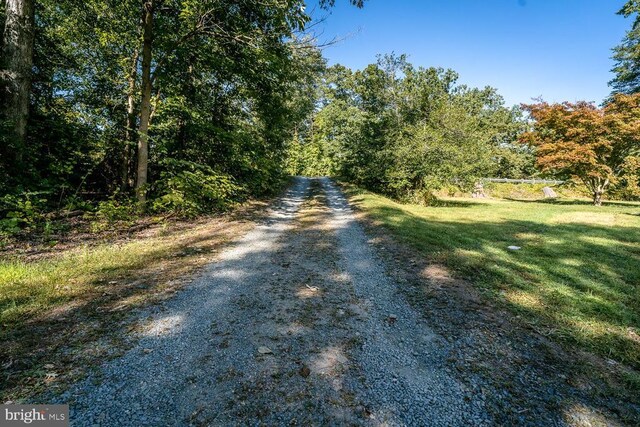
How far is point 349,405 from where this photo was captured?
7.54ft

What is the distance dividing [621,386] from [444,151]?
15325 millimetres

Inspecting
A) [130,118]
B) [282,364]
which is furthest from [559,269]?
[130,118]

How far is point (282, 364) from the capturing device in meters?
2.73

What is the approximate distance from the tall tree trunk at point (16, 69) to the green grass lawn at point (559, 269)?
372 inches

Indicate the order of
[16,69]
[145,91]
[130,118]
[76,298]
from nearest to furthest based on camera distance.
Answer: [76,298] < [16,69] < [145,91] < [130,118]

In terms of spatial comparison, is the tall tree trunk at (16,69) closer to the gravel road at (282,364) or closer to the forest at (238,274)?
the forest at (238,274)

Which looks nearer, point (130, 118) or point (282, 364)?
point (282, 364)

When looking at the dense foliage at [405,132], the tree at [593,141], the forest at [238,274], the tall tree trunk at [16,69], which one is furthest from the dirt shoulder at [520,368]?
the tree at [593,141]

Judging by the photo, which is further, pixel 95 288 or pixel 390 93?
pixel 390 93

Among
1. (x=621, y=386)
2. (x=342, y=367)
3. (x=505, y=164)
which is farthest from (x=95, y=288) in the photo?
(x=505, y=164)

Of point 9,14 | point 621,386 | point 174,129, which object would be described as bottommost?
point 621,386

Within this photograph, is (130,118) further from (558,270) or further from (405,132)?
(405,132)

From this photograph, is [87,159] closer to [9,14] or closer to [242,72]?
[9,14]

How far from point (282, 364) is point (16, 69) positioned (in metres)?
8.79
